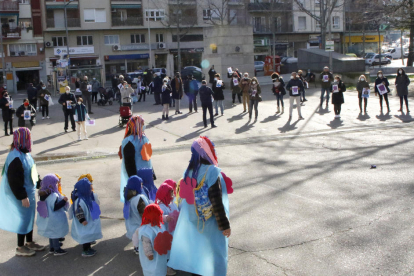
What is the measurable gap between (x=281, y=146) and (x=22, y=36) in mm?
45983

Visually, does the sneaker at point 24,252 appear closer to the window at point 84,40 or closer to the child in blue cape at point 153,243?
the child in blue cape at point 153,243

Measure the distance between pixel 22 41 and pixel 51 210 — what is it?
50.7 m

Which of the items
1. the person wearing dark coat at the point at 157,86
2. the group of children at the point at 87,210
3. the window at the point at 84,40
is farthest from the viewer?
the window at the point at 84,40

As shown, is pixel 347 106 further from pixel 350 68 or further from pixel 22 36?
pixel 22 36

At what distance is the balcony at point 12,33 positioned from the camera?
164ft

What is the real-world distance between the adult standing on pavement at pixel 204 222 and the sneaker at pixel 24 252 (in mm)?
2182

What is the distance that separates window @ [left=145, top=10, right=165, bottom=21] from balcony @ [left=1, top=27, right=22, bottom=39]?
47.4 feet

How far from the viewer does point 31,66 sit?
51.9 meters

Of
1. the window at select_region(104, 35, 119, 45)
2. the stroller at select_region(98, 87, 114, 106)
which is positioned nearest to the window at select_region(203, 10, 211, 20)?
the window at select_region(104, 35, 119, 45)

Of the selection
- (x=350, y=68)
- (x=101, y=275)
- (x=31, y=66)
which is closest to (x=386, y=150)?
(x=101, y=275)

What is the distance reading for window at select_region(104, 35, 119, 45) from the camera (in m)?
54.5

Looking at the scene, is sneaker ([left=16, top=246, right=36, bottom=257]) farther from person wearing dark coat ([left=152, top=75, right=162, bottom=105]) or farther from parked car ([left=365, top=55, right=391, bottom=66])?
parked car ([left=365, top=55, right=391, bottom=66])

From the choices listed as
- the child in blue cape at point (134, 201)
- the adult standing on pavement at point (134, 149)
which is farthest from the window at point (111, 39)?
the child in blue cape at point (134, 201)

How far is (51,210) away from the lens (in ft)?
18.6
